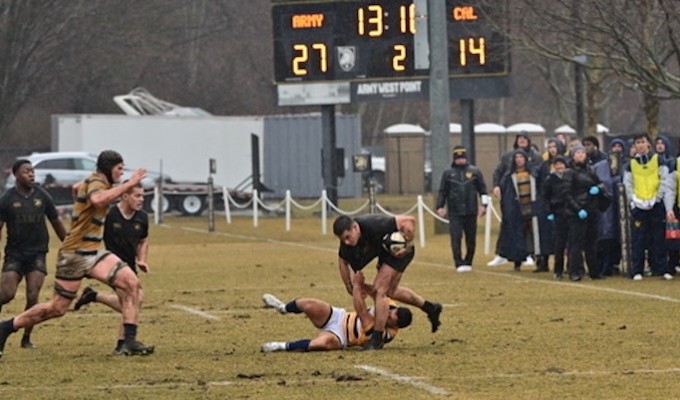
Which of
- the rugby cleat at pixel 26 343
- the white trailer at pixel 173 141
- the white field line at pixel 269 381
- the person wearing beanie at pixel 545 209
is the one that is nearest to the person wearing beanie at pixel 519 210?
the person wearing beanie at pixel 545 209

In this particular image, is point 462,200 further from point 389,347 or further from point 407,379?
point 407,379

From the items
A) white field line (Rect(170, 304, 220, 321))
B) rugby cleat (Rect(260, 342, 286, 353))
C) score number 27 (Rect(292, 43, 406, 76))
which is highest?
score number 27 (Rect(292, 43, 406, 76))

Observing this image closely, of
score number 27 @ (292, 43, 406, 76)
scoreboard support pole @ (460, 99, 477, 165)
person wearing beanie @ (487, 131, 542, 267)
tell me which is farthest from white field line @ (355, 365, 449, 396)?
scoreboard support pole @ (460, 99, 477, 165)

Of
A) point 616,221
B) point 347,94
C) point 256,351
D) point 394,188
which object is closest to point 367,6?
point 347,94

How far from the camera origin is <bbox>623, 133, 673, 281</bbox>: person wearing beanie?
83.6 feet

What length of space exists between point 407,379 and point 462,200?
14660mm

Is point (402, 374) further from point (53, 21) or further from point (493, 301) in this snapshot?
point (53, 21)

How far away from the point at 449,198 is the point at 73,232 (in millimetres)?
13389

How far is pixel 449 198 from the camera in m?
29.2

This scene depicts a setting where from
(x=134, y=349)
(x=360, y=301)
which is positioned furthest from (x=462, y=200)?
(x=134, y=349)

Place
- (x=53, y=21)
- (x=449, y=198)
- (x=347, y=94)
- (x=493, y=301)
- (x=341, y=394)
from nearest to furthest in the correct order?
(x=341, y=394) < (x=493, y=301) < (x=449, y=198) < (x=347, y=94) < (x=53, y=21)

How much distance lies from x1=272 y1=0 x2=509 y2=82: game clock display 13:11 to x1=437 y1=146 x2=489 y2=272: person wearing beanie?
11.0 meters

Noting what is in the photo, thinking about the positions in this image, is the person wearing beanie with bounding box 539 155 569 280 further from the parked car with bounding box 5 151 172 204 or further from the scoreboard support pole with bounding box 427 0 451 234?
the parked car with bounding box 5 151 172 204

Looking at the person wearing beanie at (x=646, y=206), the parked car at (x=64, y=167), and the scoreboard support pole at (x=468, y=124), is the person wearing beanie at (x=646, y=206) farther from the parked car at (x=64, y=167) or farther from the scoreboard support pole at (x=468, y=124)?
the parked car at (x=64, y=167)
